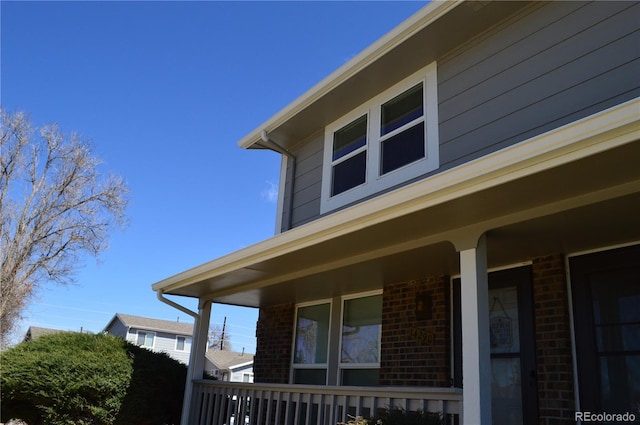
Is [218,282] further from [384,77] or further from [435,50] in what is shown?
[435,50]

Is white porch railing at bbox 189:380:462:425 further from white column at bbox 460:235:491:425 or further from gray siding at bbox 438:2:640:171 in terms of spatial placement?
gray siding at bbox 438:2:640:171

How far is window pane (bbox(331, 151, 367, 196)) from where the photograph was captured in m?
6.83

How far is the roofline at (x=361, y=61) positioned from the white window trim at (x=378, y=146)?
1.61ft

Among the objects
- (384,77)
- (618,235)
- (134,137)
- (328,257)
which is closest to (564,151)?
(618,235)

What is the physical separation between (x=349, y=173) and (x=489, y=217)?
3.17 metres

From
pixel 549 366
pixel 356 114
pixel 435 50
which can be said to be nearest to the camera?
pixel 549 366

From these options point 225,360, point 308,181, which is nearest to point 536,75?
point 308,181

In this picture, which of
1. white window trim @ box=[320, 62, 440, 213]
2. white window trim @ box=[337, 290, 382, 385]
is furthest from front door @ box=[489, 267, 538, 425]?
white window trim @ box=[337, 290, 382, 385]

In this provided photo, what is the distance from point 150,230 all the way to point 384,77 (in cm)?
2070

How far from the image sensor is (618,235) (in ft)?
14.1

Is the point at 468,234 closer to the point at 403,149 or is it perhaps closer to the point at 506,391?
the point at 506,391

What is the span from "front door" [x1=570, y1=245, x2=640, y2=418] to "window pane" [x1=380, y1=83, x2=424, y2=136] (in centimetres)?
257

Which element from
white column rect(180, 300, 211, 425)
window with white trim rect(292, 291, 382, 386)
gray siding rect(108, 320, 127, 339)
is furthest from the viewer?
gray siding rect(108, 320, 127, 339)

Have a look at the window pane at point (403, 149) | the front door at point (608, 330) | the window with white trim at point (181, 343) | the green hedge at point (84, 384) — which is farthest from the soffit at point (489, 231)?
the window with white trim at point (181, 343)
